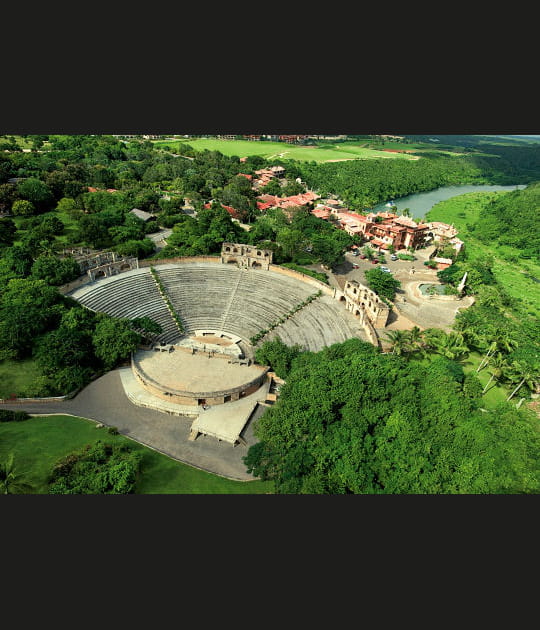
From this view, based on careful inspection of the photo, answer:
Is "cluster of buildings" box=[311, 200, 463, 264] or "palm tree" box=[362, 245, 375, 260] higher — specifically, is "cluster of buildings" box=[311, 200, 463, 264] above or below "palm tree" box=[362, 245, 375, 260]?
above

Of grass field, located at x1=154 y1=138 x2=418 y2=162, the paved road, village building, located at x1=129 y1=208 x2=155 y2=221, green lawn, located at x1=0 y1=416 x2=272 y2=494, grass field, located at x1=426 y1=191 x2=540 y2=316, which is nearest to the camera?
green lawn, located at x1=0 y1=416 x2=272 y2=494

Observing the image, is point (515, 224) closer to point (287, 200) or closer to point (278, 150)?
point (287, 200)

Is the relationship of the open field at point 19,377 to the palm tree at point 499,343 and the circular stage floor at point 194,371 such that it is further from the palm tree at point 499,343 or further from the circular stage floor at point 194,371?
the palm tree at point 499,343

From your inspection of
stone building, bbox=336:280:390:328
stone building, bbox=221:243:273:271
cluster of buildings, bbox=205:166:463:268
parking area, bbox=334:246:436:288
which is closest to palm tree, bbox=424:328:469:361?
stone building, bbox=336:280:390:328

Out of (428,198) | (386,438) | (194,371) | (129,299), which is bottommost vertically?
(428,198)

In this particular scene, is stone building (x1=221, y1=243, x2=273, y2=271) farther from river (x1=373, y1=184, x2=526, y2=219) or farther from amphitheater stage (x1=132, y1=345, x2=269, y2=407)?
river (x1=373, y1=184, x2=526, y2=219)

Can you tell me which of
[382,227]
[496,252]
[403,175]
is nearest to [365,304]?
[382,227]

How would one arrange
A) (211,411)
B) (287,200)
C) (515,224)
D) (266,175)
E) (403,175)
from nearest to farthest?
1. (211,411)
2. (515,224)
3. (287,200)
4. (266,175)
5. (403,175)

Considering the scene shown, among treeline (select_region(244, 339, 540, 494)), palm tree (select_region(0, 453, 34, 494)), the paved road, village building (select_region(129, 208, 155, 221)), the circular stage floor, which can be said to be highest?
treeline (select_region(244, 339, 540, 494))
